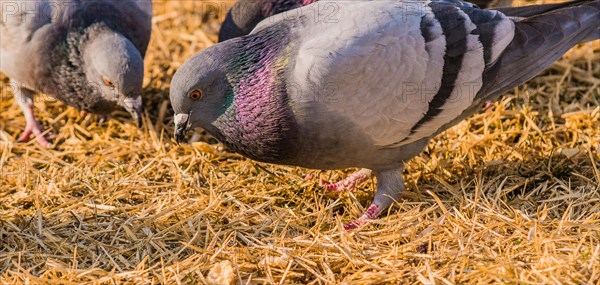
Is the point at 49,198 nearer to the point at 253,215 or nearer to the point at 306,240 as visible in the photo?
the point at 253,215

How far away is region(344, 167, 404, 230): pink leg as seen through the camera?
542 cm

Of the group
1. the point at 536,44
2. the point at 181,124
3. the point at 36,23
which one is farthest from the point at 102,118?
the point at 536,44

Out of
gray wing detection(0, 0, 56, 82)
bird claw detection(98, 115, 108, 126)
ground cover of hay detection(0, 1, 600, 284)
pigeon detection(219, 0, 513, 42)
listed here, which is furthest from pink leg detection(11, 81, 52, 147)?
pigeon detection(219, 0, 513, 42)

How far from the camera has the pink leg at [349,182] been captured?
5.77m

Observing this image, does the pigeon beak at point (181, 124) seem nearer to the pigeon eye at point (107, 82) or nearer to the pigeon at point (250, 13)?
the pigeon eye at point (107, 82)

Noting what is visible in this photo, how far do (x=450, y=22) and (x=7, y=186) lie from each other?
12.2ft

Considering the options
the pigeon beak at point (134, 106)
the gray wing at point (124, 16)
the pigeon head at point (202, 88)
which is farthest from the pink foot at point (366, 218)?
the gray wing at point (124, 16)

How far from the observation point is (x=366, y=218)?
5375mm

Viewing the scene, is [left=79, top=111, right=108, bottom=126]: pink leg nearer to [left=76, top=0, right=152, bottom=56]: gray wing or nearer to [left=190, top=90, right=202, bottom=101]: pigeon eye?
[left=76, top=0, right=152, bottom=56]: gray wing

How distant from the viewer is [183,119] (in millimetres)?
Answer: 5000

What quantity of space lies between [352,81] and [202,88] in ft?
3.24

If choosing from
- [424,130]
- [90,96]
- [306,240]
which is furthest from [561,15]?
[90,96]

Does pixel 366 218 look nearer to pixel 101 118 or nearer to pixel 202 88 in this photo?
pixel 202 88

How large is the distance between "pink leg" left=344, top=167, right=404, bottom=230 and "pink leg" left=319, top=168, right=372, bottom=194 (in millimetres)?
339
